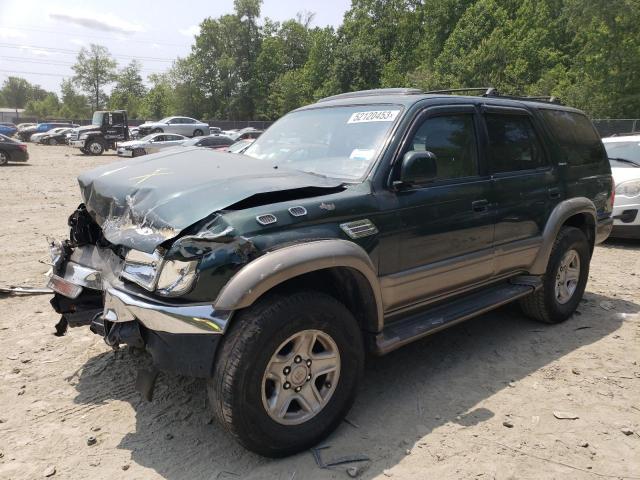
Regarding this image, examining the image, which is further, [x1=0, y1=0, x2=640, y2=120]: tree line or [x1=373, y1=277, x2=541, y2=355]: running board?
[x1=0, y1=0, x2=640, y2=120]: tree line

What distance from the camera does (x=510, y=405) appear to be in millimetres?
3463

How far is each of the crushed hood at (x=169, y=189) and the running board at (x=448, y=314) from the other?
39.7 inches

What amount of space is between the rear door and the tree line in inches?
1126

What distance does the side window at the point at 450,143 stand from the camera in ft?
11.9

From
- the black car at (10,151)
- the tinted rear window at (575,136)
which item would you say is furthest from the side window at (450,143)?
the black car at (10,151)

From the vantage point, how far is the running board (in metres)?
3.27

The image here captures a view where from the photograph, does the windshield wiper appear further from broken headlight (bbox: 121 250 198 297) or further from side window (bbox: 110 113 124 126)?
side window (bbox: 110 113 124 126)

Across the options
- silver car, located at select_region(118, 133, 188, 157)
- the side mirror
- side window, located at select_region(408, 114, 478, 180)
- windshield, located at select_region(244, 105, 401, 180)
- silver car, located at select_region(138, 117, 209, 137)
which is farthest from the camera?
silver car, located at select_region(138, 117, 209, 137)

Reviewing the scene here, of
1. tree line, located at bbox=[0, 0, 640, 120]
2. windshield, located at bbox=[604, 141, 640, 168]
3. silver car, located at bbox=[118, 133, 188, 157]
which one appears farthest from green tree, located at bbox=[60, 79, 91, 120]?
windshield, located at bbox=[604, 141, 640, 168]

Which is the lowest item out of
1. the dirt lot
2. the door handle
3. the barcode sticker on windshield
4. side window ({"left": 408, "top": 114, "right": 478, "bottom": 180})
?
the dirt lot

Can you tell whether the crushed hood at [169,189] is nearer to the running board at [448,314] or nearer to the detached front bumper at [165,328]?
the detached front bumper at [165,328]

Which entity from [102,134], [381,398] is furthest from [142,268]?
[102,134]

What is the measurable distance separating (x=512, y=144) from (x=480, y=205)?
811 mm

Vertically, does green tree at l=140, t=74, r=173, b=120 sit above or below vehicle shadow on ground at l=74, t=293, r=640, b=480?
above
